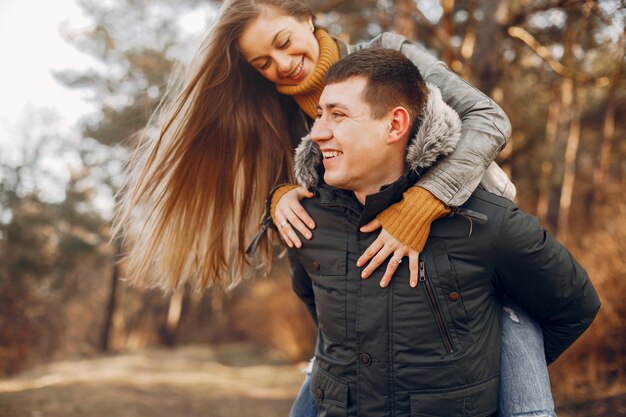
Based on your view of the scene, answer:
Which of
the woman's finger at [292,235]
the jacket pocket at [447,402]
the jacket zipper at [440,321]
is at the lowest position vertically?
the jacket pocket at [447,402]

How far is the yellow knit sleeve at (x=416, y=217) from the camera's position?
212cm

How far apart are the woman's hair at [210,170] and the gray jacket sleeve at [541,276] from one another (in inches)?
55.9

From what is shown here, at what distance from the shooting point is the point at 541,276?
6.89 ft

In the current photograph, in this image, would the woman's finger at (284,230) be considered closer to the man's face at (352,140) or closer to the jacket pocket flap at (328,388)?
the man's face at (352,140)

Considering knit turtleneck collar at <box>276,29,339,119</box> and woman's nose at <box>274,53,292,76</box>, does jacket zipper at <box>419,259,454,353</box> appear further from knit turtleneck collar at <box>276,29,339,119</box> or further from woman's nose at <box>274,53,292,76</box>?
woman's nose at <box>274,53,292,76</box>

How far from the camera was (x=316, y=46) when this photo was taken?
2.95 m

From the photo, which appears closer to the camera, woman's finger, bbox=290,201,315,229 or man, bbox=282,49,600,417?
man, bbox=282,49,600,417

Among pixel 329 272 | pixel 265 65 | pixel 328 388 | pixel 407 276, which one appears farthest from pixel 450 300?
pixel 265 65

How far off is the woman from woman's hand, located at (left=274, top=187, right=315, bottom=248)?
2cm

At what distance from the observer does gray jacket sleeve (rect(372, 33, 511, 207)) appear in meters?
2.18

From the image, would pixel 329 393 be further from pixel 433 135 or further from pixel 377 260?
pixel 433 135

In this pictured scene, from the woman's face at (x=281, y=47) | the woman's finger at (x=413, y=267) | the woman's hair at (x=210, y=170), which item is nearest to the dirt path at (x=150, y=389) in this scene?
the woman's hair at (x=210, y=170)

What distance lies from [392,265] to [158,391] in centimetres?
762

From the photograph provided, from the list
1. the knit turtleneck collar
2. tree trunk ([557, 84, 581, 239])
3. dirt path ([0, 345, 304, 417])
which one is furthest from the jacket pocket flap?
tree trunk ([557, 84, 581, 239])
